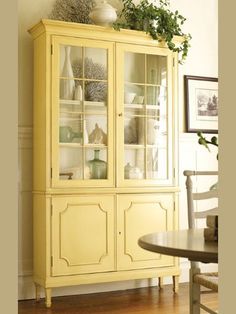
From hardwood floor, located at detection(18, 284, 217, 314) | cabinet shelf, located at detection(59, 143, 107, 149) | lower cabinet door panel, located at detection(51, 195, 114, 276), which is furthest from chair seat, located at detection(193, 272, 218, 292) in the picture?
cabinet shelf, located at detection(59, 143, 107, 149)

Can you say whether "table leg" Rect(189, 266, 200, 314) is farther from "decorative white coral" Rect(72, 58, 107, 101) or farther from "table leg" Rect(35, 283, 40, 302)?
"decorative white coral" Rect(72, 58, 107, 101)

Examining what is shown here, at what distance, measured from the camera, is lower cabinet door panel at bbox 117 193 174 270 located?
357 centimetres

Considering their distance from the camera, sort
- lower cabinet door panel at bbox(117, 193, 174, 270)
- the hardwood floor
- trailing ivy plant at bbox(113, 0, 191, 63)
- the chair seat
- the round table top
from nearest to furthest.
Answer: the round table top
the chair seat
the hardwood floor
lower cabinet door panel at bbox(117, 193, 174, 270)
trailing ivy plant at bbox(113, 0, 191, 63)

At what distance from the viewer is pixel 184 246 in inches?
57.1

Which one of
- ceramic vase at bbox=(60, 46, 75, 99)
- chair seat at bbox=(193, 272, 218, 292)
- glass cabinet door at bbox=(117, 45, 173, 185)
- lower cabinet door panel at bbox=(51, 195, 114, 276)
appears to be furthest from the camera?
glass cabinet door at bbox=(117, 45, 173, 185)

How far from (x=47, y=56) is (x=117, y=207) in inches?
47.7

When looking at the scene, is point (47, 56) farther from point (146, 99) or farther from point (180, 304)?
point (180, 304)

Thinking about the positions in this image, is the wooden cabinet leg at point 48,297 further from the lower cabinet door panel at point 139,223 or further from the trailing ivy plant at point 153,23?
the trailing ivy plant at point 153,23

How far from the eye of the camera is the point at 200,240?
164 centimetres

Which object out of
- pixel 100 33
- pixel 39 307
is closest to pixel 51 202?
pixel 39 307

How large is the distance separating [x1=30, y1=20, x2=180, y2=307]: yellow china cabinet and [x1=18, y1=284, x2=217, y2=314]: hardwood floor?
0.14 m

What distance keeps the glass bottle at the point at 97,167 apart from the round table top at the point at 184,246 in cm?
175

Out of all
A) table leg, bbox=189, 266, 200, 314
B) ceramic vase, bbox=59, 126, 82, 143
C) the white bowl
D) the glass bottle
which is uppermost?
the white bowl

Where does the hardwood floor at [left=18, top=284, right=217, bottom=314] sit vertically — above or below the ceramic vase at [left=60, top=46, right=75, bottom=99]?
below
